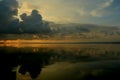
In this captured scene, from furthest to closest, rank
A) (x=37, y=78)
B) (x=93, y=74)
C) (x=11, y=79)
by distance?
(x=93, y=74)
(x=37, y=78)
(x=11, y=79)

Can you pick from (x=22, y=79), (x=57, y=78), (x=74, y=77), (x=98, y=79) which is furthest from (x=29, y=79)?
(x=98, y=79)

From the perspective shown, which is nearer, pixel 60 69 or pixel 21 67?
pixel 60 69

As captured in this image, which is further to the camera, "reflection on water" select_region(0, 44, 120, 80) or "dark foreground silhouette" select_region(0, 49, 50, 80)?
"dark foreground silhouette" select_region(0, 49, 50, 80)

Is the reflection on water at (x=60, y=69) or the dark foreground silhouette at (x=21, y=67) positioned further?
the dark foreground silhouette at (x=21, y=67)

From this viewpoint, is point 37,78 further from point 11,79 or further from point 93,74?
point 93,74

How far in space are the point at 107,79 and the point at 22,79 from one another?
2105cm

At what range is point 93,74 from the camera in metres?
64.1

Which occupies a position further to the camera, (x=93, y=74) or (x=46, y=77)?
(x=93, y=74)

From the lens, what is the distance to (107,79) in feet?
187

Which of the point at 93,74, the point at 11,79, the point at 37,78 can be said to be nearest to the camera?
the point at 11,79

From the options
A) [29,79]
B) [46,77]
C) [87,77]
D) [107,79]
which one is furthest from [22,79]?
[107,79]

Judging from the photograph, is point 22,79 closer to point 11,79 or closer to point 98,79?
point 11,79

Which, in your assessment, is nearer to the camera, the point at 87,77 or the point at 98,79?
the point at 98,79

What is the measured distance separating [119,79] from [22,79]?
23910 millimetres
